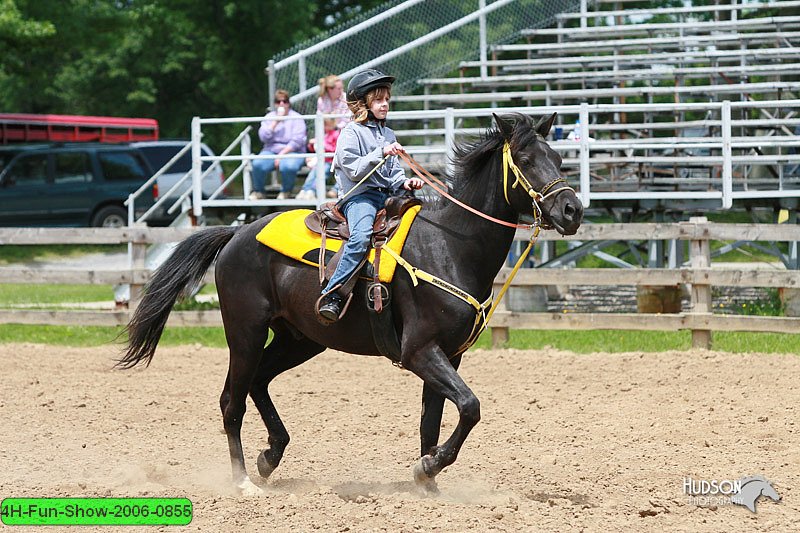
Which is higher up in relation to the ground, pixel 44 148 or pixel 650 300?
pixel 44 148

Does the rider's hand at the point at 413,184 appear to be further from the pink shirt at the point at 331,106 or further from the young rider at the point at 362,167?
the pink shirt at the point at 331,106

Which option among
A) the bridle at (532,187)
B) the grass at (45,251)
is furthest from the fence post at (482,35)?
the bridle at (532,187)

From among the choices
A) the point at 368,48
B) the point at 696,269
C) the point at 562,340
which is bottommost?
the point at 562,340

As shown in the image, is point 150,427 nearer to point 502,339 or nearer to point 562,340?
point 502,339

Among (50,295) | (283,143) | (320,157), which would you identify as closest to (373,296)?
(320,157)

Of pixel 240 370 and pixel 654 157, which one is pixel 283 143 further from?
pixel 240 370

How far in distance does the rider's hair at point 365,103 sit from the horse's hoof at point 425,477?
200cm

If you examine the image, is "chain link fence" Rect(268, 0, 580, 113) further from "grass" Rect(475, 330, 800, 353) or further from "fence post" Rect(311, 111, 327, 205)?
"grass" Rect(475, 330, 800, 353)

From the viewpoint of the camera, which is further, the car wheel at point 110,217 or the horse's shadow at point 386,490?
the car wheel at point 110,217

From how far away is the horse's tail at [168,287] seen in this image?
7148mm

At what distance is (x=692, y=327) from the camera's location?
36.1 feet

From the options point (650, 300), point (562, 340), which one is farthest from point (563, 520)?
point (650, 300)

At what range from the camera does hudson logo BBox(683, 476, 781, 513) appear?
5820mm

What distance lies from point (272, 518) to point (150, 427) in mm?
2898
